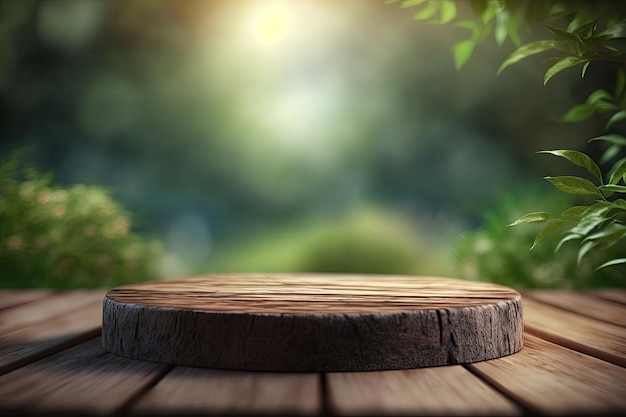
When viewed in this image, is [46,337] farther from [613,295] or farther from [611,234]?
[613,295]

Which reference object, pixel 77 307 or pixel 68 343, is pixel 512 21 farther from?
pixel 77 307

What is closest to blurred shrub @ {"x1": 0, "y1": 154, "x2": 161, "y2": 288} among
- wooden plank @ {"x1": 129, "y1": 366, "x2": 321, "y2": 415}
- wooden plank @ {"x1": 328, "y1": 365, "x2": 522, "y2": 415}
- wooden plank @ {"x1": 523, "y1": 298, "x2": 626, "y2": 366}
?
wooden plank @ {"x1": 523, "y1": 298, "x2": 626, "y2": 366}

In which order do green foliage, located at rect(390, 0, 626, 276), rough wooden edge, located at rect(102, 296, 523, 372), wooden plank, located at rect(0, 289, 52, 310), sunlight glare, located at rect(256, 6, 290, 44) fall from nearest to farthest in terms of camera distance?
rough wooden edge, located at rect(102, 296, 523, 372) → green foliage, located at rect(390, 0, 626, 276) → wooden plank, located at rect(0, 289, 52, 310) → sunlight glare, located at rect(256, 6, 290, 44)

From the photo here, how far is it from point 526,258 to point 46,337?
6.19 ft

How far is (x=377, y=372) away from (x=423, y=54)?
2.31 m

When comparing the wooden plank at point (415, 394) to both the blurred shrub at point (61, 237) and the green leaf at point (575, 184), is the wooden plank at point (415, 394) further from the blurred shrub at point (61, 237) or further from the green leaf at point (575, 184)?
the blurred shrub at point (61, 237)

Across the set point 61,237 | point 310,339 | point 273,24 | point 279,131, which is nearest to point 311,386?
point 310,339

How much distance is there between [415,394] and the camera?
755 mm

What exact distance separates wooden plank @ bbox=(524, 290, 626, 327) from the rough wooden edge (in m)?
0.64

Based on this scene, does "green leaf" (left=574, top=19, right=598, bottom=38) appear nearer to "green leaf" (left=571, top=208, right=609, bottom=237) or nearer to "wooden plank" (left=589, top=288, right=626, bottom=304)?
"green leaf" (left=571, top=208, right=609, bottom=237)

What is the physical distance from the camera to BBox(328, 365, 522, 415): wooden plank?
693 mm

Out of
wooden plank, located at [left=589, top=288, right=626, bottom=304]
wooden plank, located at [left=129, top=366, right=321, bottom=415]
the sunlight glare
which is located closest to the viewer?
wooden plank, located at [left=129, top=366, right=321, bottom=415]

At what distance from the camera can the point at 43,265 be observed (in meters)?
2.44

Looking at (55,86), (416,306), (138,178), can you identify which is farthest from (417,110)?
(416,306)
